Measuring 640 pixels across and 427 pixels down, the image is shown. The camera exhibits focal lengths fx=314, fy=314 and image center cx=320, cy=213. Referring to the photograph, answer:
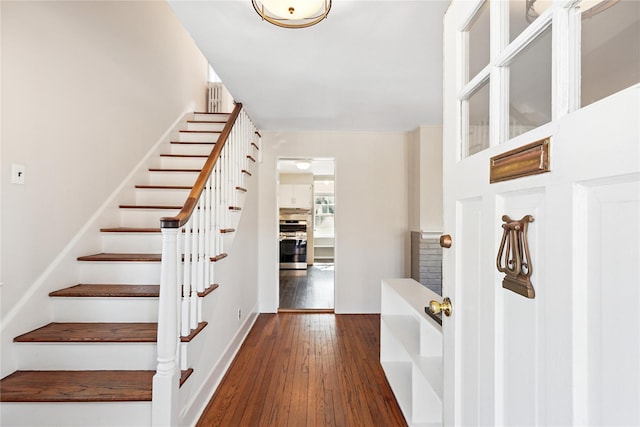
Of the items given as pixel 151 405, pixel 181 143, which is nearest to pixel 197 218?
pixel 151 405

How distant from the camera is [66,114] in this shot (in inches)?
84.4

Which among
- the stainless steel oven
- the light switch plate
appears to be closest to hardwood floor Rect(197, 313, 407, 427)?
the light switch plate

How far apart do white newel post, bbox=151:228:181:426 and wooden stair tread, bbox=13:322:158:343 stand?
271 millimetres

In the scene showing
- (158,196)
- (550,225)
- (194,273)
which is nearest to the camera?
(550,225)

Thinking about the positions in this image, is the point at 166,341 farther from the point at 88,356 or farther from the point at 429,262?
the point at 429,262

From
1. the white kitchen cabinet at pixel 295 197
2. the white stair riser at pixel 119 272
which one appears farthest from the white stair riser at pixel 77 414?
the white kitchen cabinet at pixel 295 197

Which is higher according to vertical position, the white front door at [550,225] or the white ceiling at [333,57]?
the white ceiling at [333,57]

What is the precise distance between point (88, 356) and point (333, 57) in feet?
7.81

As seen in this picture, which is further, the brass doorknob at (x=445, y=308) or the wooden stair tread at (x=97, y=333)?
the wooden stair tread at (x=97, y=333)

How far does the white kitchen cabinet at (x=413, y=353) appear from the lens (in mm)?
1661

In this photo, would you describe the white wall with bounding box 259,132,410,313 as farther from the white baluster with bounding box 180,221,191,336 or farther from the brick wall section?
the white baluster with bounding box 180,221,191,336

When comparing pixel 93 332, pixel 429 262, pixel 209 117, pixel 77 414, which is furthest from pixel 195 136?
pixel 429 262

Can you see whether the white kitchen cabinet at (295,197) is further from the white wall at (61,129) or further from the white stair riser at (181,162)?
the white wall at (61,129)

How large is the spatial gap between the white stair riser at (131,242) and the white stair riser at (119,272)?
28 centimetres
